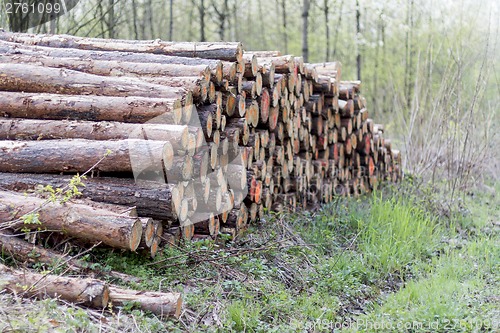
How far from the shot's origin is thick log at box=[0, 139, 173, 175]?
15.9 ft

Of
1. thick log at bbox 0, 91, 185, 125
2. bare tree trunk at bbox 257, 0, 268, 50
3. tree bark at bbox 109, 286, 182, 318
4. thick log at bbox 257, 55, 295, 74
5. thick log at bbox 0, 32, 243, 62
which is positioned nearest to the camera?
tree bark at bbox 109, 286, 182, 318

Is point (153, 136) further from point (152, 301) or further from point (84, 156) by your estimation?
point (152, 301)

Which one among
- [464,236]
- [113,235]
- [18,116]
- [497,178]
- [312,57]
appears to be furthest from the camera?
[312,57]

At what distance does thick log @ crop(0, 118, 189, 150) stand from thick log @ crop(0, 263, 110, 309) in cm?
146

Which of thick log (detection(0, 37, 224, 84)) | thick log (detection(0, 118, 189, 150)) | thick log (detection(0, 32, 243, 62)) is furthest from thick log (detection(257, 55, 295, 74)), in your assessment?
thick log (detection(0, 118, 189, 150))

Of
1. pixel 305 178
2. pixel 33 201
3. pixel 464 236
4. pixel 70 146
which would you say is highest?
pixel 70 146

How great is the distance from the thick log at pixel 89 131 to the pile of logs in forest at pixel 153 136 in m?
0.01

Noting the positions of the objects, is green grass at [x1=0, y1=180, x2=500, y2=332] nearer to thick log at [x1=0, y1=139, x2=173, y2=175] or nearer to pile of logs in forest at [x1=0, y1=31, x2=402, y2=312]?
pile of logs in forest at [x1=0, y1=31, x2=402, y2=312]

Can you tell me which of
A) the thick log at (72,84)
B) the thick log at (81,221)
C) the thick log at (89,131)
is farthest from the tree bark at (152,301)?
the thick log at (72,84)

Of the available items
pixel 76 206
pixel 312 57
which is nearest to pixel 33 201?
pixel 76 206

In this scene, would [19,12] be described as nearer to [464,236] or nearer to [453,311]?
[464,236]

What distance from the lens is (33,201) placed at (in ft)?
15.4

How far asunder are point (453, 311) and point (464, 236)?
3.20 metres

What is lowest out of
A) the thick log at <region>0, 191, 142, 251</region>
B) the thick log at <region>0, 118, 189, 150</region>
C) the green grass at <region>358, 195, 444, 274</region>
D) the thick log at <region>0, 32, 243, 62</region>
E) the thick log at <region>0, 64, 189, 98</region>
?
the green grass at <region>358, 195, 444, 274</region>
